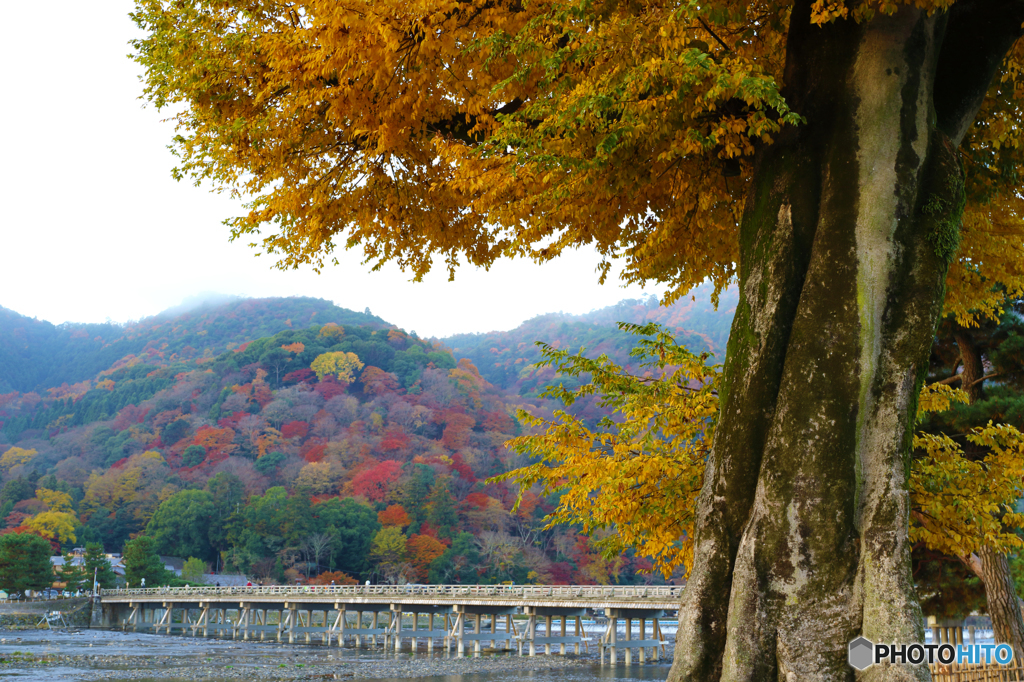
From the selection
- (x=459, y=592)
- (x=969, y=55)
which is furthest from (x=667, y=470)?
(x=459, y=592)

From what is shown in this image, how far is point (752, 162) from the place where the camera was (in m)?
5.88

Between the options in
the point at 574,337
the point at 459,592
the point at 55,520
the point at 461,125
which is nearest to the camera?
the point at 461,125

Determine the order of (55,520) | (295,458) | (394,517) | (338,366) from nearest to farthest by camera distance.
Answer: (55,520), (394,517), (295,458), (338,366)

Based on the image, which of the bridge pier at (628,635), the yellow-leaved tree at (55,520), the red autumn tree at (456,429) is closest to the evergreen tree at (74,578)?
the yellow-leaved tree at (55,520)

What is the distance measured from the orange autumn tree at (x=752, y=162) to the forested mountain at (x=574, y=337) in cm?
7794

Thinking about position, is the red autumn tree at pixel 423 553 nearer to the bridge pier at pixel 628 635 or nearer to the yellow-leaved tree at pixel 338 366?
the bridge pier at pixel 628 635

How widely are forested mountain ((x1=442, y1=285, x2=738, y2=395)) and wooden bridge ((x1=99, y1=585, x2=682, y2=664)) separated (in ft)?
151

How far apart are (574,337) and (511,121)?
114 meters

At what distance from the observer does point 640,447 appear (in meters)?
7.14

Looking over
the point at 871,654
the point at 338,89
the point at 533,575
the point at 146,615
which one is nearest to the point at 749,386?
the point at 871,654

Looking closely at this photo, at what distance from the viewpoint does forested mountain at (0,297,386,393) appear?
111562 mm

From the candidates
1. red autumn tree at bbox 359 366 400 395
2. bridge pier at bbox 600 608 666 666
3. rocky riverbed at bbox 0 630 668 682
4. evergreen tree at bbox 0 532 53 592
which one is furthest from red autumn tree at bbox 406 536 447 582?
red autumn tree at bbox 359 366 400 395

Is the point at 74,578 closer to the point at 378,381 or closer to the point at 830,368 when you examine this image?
the point at 378,381

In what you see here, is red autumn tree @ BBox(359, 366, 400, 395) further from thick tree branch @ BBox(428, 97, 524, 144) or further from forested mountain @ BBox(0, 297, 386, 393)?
thick tree branch @ BBox(428, 97, 524, 144)
